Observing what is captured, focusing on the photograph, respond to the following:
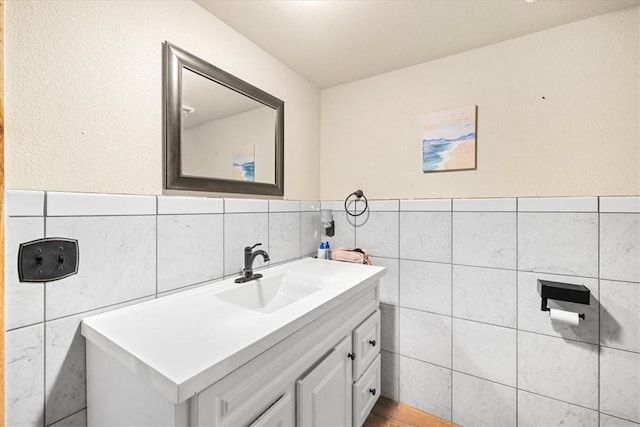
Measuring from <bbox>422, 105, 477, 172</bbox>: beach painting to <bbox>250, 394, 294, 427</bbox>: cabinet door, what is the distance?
139 cm

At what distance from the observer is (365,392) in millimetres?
1398

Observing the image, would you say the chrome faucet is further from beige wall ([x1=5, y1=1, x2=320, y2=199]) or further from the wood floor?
the wood floor

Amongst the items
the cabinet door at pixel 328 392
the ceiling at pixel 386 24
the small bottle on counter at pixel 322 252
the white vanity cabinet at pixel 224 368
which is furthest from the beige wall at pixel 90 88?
the small bottle on counter at pixel 322 252

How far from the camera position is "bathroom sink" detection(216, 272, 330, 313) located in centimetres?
124

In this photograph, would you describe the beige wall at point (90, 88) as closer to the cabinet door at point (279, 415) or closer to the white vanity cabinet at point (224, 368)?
the white vanity cabinet at point (224, 368)

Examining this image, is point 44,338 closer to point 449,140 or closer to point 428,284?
point 428,284

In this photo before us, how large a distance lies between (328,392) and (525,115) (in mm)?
1602

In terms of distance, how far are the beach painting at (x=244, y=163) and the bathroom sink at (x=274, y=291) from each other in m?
0.53

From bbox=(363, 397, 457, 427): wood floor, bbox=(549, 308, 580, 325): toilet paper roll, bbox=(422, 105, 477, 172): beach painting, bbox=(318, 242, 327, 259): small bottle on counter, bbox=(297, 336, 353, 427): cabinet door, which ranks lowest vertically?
bbox=(363, 397, 457, 427): wood floor

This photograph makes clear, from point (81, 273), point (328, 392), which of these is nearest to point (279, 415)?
point (328, 392)

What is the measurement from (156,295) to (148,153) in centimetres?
54

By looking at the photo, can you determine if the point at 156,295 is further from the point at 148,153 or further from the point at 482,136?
the point at 482,136

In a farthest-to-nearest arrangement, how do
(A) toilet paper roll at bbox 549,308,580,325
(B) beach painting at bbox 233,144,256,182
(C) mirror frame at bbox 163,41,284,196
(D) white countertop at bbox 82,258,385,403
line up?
(B) beach painting at bbox 233,144,256,182 → (A) toilet paper roll at bbox 549,308,580,325 → (C) mirror frame at bbox 163,41,284,196 → (D) white countertop at bbox 82,258,385,403

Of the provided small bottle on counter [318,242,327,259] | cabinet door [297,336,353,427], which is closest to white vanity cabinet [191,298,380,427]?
cabinet door [297,336,353,427]
